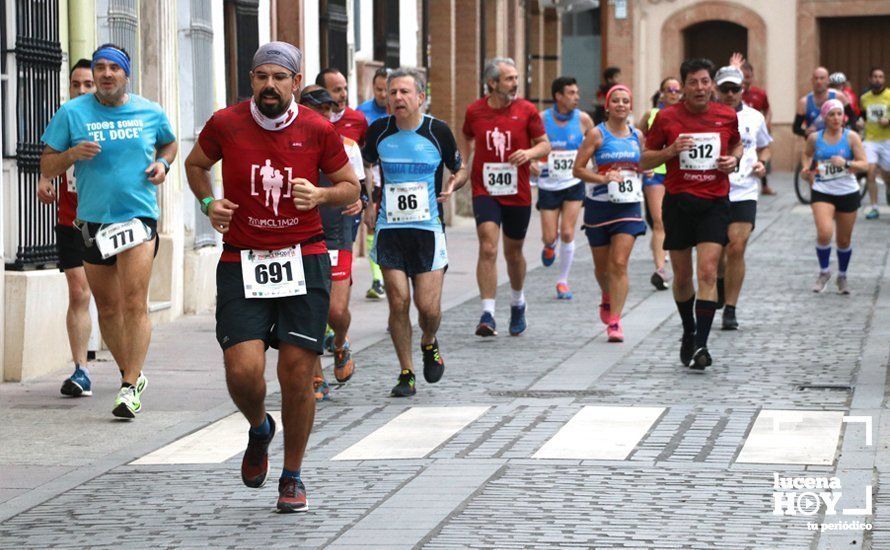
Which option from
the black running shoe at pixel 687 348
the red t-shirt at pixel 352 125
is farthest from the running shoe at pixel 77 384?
the black running shoe at pixel 687 348

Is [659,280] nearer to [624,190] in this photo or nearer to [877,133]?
[624,190]

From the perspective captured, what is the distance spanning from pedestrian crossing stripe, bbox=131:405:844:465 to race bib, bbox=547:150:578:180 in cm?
651

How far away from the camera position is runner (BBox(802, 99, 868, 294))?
1644 cm

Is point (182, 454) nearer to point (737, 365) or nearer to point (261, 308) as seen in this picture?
point (261, 308)

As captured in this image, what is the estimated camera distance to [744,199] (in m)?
13.6

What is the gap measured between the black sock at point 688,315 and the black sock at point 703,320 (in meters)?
0.04

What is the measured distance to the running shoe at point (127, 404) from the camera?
10062 millimetres

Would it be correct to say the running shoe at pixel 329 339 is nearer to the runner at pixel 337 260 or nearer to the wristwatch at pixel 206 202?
the runner at pixel 337 260

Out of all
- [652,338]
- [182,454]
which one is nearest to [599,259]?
[652,338]

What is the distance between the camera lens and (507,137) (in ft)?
45.0

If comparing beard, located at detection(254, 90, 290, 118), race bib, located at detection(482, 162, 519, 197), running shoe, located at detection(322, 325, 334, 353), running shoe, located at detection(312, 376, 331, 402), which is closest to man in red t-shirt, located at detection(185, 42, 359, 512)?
beard, located at detection(254, 90, 290, 118)

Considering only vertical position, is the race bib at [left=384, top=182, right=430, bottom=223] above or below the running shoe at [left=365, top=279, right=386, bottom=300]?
above

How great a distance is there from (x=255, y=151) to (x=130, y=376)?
311 cm

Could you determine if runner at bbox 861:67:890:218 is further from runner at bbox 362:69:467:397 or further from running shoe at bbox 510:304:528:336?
runner at bbox 362:69:467:397
